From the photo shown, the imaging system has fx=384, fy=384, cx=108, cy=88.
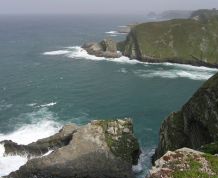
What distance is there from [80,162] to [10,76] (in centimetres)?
7038

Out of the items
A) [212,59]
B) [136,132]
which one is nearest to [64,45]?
[212,59]

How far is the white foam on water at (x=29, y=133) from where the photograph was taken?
198ft

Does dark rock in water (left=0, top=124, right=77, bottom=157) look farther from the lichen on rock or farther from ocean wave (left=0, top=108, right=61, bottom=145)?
the lichen on rock

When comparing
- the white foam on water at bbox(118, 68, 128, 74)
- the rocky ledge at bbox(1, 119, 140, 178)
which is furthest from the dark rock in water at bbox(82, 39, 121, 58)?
the rocky ledge at bbox(1, 119, 140, 178)

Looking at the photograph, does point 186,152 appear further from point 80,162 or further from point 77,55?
point 77,55

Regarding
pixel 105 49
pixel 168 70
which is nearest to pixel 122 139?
pixel 168 70

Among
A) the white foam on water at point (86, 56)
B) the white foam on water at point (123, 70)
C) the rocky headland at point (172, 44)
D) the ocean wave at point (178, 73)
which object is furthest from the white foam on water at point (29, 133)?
the rocky headland at point (172, 44)

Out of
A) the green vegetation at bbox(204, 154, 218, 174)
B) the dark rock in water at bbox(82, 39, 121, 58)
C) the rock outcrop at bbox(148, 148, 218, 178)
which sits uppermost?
the rock outcrop at bbox(148, 148, 218, 178)

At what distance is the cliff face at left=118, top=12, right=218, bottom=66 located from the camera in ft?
466

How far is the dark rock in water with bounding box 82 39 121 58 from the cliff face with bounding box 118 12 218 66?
4689mm

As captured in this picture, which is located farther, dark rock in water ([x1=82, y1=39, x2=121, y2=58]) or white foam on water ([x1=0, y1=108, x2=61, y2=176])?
dark rock in water ([x1=82, y1=39, x2=121, y2=58])

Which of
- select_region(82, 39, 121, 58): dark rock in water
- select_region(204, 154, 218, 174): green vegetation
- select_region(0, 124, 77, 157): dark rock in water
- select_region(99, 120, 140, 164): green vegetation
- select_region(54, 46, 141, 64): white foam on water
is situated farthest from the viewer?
select_region(82, 39, 121, 58): dark rock in water

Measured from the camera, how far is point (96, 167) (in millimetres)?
55469

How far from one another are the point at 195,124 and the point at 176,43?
97.7 metres
